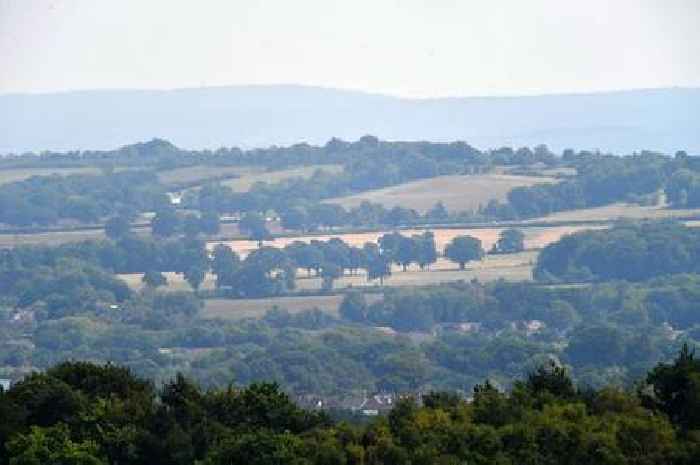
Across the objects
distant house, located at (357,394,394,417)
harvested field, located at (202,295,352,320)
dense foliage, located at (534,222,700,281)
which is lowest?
harvested field, located at (202,295,352,320)

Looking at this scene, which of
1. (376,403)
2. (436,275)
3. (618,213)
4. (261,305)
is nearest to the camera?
(376,403)

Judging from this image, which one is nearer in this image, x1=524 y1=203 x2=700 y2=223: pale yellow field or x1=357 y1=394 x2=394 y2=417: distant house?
x1=357 y1=394 x2=394 y2=417: distant house

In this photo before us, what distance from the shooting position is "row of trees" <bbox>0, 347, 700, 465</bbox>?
150 feet

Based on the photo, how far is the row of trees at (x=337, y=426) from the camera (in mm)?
45719

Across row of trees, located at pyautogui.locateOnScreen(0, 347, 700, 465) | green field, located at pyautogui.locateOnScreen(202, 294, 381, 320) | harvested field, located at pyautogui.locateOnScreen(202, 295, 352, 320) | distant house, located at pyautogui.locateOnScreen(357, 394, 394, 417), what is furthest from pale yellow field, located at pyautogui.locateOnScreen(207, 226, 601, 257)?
row of trees, located at pyautogui.locateOnScreen(0, 347, 700, 465)

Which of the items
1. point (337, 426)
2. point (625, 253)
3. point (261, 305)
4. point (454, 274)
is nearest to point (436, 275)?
point (454, 274)

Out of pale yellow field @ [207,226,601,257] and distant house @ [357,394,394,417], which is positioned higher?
distant house @ [357,394,394,417]

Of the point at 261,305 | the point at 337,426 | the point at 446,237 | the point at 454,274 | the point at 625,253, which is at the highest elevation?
the point at 337,426

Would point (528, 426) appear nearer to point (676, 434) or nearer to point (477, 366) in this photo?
point (676, 434)

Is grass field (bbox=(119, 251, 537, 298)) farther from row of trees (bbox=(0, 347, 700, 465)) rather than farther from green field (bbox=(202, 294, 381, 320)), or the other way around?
row of trees (bbox=(0, 347, 700, 465))

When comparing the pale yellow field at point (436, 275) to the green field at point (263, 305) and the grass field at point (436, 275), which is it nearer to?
the grass field at point (436, 275)

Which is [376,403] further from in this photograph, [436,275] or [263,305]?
[436,275]

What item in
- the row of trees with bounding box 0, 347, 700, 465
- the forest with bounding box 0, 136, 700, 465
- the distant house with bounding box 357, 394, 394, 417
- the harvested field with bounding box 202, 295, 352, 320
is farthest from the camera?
the harvested field with bounding box 202, 295, 352, 320

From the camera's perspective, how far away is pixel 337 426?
50312 millimetres
